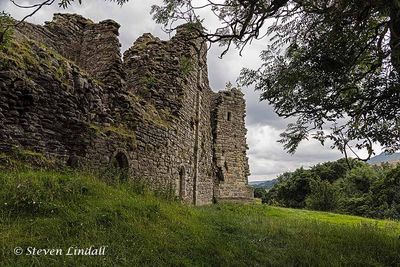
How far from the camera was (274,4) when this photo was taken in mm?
6277

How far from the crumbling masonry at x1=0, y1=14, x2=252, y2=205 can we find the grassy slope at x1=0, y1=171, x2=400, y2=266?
3.82ft

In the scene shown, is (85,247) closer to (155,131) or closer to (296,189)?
(155,131)

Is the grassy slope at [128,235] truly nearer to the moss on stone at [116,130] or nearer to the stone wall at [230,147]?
the moss on stone at [116,130]

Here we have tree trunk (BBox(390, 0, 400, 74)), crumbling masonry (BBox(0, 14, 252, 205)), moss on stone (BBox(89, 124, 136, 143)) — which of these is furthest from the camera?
moss on stone (BBox(89, 124, 136, 143))

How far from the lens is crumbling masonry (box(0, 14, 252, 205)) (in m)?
7.13

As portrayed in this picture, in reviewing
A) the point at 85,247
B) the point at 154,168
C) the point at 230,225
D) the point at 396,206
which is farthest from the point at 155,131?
the point at 396,206

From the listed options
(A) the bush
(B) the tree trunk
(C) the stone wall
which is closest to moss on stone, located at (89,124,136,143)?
(B) the tree trunk

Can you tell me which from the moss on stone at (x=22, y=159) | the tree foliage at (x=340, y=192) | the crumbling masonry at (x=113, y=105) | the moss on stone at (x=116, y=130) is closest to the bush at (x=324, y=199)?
the tree foliage at (x=340, y=192)

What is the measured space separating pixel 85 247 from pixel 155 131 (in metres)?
7.34

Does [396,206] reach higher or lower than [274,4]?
lower

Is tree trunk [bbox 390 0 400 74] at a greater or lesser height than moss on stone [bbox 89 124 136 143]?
greater

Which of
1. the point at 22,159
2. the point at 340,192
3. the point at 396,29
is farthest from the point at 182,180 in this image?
the point at 340,192

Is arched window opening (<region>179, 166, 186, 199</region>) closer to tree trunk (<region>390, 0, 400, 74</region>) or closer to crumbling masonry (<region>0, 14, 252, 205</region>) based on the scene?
crumbling masonry (<region>0, 14, 252, 205</region>)

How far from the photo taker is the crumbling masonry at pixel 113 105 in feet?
23.4
